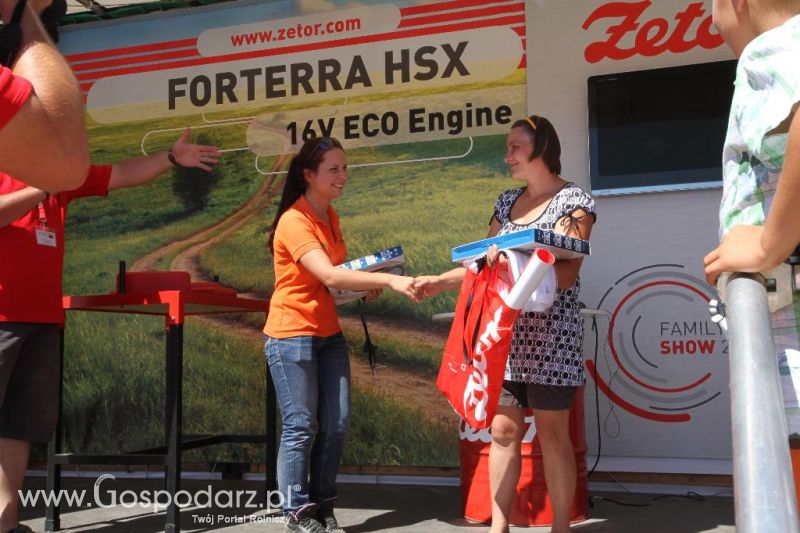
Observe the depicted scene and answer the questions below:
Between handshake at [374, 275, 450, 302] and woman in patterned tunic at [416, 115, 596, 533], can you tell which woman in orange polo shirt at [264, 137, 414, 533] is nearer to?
handshake at [374, 275, 450, 302]

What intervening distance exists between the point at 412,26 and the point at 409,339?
5.90ft

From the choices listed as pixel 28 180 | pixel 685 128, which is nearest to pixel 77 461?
pixel 28 180

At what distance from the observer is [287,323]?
332 cm

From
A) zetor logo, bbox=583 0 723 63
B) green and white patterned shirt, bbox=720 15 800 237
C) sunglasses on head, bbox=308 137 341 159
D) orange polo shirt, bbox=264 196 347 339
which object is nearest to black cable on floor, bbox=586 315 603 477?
zetor logo, bbox=583 0 723 63

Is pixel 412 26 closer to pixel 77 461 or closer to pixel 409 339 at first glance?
pixel 409 339

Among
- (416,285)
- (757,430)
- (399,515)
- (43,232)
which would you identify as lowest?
(399,515)

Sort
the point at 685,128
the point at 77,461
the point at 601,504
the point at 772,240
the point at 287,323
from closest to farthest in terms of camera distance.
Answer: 1. the point at 772,240
2. the point at 287,323
3. the point at 77,461
4. the point at 601,504
5. the point at 685,128

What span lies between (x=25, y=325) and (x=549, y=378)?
1947 millimetres

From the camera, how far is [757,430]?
73cm

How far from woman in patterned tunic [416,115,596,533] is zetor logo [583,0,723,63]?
161cm

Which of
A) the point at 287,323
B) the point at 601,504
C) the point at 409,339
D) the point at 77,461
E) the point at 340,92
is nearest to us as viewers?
the point at 287,323

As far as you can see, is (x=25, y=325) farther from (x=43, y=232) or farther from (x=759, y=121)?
(x=759, y=121)

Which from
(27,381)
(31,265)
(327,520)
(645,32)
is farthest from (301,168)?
(645,32)

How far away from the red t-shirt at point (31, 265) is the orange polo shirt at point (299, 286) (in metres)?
0.84
